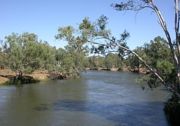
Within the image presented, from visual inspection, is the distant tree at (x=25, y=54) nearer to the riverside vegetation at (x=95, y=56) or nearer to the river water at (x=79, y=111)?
the riverside vegetation at (x=95, y=56)

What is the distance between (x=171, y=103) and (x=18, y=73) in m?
50.7

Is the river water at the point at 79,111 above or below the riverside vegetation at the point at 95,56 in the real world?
below

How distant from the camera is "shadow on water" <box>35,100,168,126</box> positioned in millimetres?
32062

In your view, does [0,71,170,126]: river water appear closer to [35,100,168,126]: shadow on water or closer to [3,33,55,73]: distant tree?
[35,100,168,126]: shadow on water

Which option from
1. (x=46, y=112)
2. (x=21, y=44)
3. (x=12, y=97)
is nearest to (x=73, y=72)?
(x=21, y=44)

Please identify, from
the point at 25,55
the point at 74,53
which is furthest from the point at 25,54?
the point at 74,53

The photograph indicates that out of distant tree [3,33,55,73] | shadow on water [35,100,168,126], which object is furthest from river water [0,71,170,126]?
distant tree [3,33,55,73]

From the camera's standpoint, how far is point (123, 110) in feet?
127

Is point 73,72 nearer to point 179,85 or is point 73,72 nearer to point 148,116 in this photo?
point 148,116

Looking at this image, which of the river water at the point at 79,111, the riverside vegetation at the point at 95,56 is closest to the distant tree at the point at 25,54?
the riverside vegetation at the point at 95,56

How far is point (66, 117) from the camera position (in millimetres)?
33719

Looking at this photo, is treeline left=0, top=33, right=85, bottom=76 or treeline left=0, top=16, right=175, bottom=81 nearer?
treeline left=0, top=16, right=175, bottom=81

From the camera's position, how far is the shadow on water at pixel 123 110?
32.1 m

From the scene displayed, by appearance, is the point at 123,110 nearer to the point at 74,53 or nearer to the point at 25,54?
the point at 74,53
